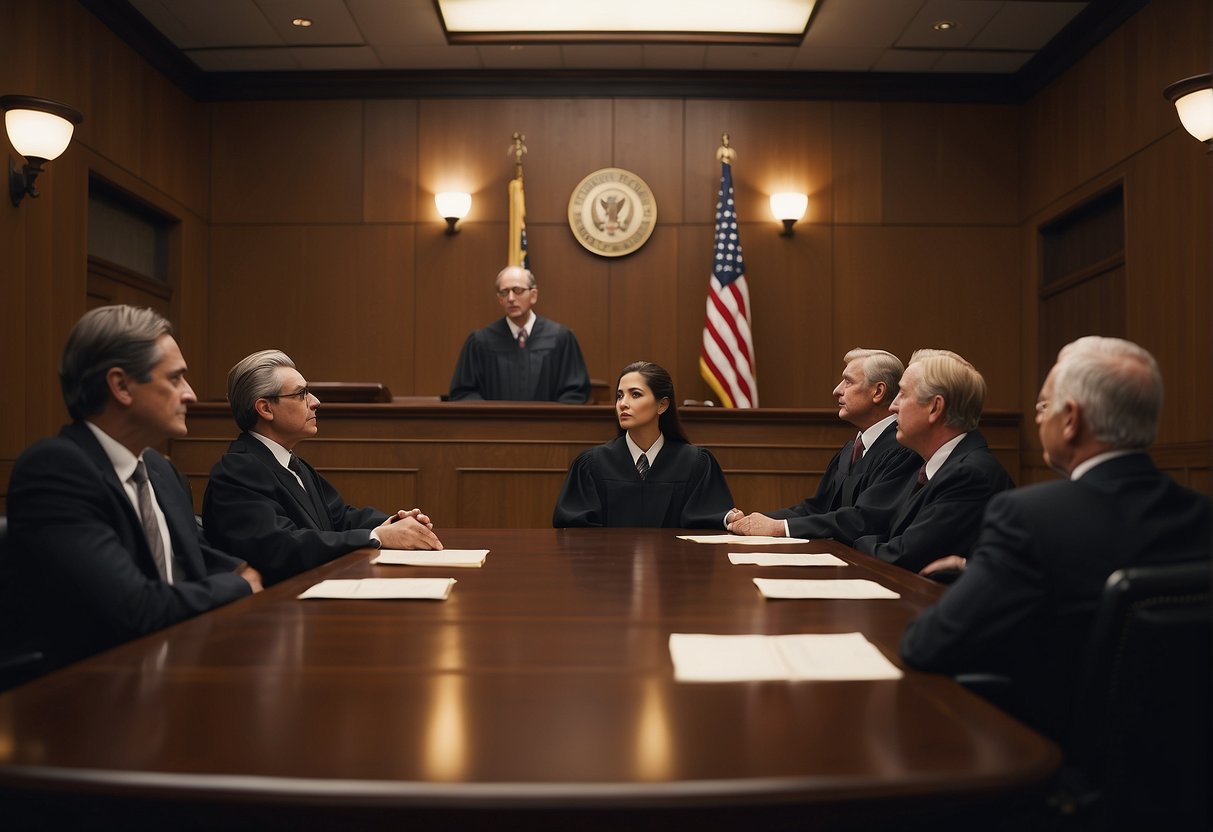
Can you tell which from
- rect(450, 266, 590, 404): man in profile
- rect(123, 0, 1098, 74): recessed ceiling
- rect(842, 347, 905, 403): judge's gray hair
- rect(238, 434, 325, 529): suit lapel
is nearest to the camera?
rect(238, 434, 325, 529): suit lapel

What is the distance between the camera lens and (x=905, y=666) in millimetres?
1479

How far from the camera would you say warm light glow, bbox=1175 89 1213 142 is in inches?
188

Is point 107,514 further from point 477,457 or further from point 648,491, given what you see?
point 477,457

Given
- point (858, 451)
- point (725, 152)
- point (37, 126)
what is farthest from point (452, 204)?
point (858, 451)

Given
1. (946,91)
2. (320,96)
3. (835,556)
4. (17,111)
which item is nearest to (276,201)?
(320,96)

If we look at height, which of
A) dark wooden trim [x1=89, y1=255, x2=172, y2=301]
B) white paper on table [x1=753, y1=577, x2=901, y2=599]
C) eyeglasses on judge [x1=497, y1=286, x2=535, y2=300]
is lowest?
white paper on table [x1=753, y1=577, x2=901, y2=599]

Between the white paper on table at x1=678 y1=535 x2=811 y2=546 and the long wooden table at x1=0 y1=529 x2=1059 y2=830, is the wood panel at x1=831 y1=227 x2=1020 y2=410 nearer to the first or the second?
the white paper on table at x1=678 y1=535 x2=811 y2=546

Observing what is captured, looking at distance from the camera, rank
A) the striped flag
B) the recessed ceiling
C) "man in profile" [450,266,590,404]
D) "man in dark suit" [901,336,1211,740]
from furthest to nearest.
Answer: the striped flag, "man in profile" [450,266,590,404], the recessed ceiling, "man in dark suit" [901,336,1211,740]

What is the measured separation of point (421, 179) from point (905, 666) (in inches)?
287

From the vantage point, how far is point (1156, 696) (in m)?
1.41

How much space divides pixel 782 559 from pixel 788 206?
5568 mm

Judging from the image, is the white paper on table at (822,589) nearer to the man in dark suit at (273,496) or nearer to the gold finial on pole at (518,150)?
the man in dark suit at (273,496)

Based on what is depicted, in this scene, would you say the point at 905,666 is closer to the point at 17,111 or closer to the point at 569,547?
the point at 569,547

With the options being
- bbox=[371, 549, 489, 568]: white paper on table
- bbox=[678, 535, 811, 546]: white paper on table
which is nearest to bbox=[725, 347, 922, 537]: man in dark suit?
bbox=[678, 535, 811, 546]: white paper on table
